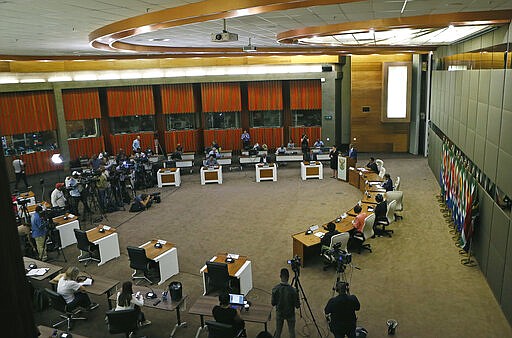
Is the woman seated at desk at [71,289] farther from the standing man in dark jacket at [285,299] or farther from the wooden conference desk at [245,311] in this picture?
the standing man in dark jacket at [285,299]

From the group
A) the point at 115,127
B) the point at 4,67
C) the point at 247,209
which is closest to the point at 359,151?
Result: the point at 247,209

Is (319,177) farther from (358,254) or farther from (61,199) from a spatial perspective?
(61,199)

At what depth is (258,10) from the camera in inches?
233

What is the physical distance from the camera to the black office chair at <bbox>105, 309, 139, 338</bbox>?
696cm

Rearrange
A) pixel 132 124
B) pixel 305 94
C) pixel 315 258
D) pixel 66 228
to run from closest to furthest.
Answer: pixel 315 258 < pixel 66 228 < pixel 305 94 < pixel 132 124

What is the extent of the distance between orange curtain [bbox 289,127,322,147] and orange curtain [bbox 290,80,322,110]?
111 cm

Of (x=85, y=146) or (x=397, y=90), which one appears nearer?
(x=85, y=146)

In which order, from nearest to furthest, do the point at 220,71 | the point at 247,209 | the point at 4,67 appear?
the point at 247,209, the point at 4,67, the point at 220,71

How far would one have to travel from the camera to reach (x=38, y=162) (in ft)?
64.2

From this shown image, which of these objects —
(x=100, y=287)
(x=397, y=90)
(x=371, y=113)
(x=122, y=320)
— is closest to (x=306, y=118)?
(x=371, y=113)

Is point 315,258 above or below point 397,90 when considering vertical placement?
below

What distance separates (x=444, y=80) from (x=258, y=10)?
1166cm

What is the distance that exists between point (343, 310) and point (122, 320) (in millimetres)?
3530

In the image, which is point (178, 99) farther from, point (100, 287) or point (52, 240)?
point (100, 287)
